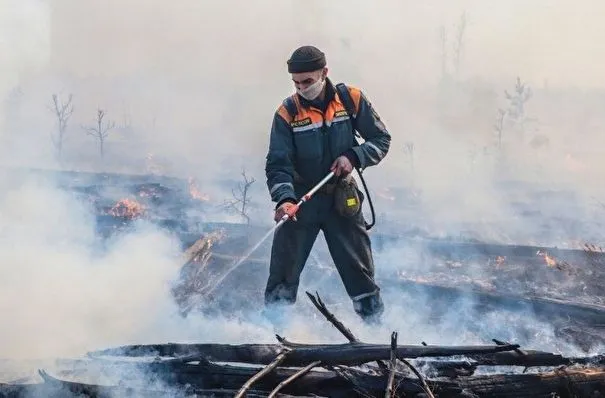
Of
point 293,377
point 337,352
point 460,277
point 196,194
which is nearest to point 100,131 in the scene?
point 196,194

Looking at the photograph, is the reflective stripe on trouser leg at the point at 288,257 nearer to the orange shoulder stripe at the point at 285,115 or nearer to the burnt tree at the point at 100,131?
the orange shoulder stripe at the point at 285,115

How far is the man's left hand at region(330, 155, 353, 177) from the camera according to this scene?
4.11 meters

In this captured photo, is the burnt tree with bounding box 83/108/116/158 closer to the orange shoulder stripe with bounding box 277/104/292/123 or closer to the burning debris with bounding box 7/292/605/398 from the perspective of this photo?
the orange shoulder stripe with bounding box 277/104/292/123

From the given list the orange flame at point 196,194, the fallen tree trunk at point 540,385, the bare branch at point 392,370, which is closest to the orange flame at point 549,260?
the fallen tree trunk at point 540,385

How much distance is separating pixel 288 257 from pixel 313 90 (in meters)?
1.32

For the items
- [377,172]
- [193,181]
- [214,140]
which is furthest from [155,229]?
[214,140]

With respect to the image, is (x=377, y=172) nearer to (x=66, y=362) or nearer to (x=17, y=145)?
(x=17, y=145)

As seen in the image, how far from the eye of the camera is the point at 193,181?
20344 mm

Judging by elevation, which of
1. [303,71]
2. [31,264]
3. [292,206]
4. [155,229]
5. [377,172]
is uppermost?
[303,71]

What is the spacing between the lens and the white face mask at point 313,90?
4066 mm

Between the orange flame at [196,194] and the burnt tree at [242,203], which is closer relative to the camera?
the burnt tree at [242,203]

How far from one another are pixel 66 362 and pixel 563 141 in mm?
36238

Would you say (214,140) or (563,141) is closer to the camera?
(214,140)

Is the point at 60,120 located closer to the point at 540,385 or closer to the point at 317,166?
the point at 317,166
